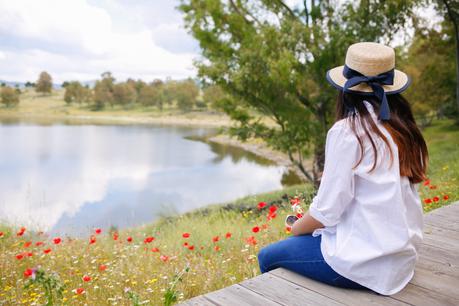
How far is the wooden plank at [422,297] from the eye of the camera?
2.06 metres

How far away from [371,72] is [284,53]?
6.84m

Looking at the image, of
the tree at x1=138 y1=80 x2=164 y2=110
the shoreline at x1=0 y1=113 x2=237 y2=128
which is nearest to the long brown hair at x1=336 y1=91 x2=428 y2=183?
the shoreline at x1=0 y1=113 x2=237 y2=128

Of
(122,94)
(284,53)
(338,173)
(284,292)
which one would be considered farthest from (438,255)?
(122,94)

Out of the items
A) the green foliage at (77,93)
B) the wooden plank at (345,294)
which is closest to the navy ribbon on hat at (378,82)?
the wooden plank at (345,294)

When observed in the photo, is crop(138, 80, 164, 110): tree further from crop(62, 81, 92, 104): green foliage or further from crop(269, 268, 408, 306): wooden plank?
crop(269, 268, 408, 306): wooden plank

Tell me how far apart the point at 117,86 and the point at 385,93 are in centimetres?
8477

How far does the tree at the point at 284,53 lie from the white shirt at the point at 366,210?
6.72 m

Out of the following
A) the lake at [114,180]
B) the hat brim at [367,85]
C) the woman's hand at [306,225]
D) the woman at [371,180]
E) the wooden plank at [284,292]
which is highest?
the hat brim at [367,85]

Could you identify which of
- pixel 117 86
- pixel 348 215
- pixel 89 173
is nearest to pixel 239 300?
Result: pixel 348 215

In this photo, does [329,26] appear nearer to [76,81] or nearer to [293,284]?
[293,284]

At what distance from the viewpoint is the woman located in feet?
6.06

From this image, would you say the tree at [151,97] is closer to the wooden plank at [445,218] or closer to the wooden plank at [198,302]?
the wooden plank at [445,218]

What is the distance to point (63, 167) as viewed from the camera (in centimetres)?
2203

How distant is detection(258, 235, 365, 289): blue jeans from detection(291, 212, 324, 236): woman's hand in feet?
0.12
